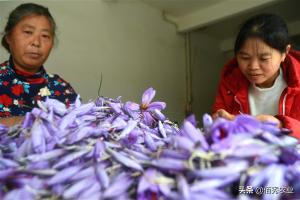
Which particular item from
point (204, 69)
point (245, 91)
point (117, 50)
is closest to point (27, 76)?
point (245, 91)

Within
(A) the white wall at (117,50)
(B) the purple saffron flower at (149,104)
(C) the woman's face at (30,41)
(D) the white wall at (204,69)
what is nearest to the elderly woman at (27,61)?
(C) the woman's face at (30,41)

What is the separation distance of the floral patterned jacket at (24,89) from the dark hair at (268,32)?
0.48 metres

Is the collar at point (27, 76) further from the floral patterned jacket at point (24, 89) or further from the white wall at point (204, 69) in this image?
the white wall at point (204, 69)

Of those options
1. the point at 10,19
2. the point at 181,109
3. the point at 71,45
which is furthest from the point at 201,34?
the point at 10,19

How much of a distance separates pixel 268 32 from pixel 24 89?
0.65 meters

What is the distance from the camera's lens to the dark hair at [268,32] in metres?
0.83

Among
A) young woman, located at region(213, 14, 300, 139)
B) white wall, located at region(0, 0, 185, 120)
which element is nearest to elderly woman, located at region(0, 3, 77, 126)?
young woman, located at region(213, 14, 300, 139)

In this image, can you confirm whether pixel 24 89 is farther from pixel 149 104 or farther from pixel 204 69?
pixel 204 69

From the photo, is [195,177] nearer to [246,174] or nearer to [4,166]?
[246,174]

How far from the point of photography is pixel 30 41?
34.9 inches

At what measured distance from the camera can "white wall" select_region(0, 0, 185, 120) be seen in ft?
6.23

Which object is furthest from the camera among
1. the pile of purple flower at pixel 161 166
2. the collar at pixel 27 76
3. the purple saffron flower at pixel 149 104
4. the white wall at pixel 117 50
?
the white wall at pixel 117 50

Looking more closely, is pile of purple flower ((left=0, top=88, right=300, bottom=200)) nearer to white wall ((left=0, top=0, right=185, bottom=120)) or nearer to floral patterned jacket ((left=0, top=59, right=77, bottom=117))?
floral patterned jacket ((left=0, top=59, right=77, bottom=117))

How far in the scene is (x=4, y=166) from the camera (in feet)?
1.17
